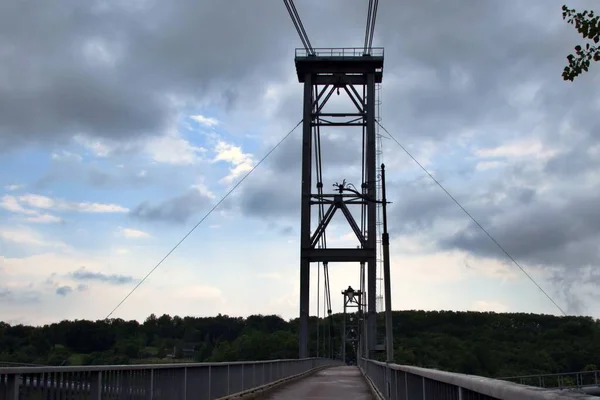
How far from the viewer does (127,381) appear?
1081 centimetres

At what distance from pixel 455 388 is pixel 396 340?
120896 mm

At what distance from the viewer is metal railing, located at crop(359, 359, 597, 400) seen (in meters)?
3.78

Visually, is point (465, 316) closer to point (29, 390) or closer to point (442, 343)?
point (442, 343)

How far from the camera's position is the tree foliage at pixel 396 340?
5291 centimetres

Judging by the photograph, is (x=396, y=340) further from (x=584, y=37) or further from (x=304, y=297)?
(x=584, y=37)

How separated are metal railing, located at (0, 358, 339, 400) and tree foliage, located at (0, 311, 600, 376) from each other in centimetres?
2285

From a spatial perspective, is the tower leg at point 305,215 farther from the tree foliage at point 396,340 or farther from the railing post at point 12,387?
the railing post at point 12,387

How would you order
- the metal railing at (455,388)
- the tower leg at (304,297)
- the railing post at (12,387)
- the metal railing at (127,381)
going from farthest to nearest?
the tower leg at (304,297), the metal railing at (127,381), the railing post at (12,387), the metal railing at (455,388)

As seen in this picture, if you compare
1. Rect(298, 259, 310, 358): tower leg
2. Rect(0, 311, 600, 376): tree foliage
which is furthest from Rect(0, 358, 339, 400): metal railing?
Rect(0, 311, 600, 376): tree foliage

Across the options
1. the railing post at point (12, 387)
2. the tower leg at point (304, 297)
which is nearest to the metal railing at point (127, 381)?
the railing post at point (12, 387)

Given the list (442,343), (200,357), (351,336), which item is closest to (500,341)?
(442,343)

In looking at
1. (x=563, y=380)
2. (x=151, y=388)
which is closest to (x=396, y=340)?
(x=563, y=380)

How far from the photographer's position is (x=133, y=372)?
11117 millimetres

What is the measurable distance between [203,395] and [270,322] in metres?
138
